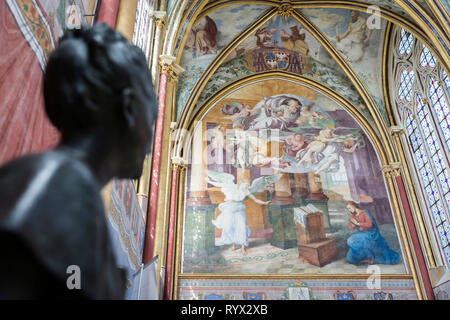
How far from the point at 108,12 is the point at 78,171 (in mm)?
3516

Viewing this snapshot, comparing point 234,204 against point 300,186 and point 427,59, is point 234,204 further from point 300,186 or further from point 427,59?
point 427,59

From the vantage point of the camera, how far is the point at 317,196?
12.0 metres

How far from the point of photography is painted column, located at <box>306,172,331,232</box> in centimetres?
1171

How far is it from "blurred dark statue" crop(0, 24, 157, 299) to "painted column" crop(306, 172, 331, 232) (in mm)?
11325

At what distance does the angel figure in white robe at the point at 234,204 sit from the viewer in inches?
446

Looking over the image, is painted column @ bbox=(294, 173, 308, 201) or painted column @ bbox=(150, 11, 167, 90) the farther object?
painted column @ bbox=(294, 173, 308, 201)

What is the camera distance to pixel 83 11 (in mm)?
3348

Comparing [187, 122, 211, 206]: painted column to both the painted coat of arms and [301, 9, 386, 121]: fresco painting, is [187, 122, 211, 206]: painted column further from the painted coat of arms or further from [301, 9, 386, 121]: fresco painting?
[301, 9, 386, 121]: fresco painting

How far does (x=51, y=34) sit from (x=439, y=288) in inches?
444

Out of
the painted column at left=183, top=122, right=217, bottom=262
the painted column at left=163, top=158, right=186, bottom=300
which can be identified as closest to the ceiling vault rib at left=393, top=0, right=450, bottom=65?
the painted column at left=183, top=122, right=217, bottom=262

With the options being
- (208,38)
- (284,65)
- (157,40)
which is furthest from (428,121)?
(157,40)

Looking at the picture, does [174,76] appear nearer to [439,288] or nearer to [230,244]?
[230,244]

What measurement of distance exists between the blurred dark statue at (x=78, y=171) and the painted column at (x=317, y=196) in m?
11.3
